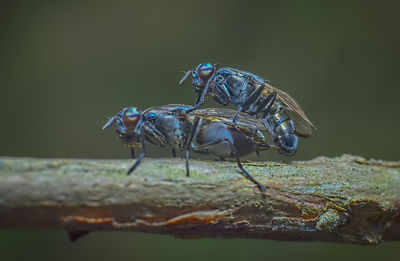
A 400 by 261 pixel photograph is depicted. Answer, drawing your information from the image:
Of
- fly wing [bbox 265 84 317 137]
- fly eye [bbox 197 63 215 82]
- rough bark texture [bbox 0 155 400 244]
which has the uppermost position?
fly eye [bbox 197 63 215 82]

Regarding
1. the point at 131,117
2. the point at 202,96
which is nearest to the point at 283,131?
the point at 202,96

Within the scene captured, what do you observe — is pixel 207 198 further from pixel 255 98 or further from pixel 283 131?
pixel 255 98

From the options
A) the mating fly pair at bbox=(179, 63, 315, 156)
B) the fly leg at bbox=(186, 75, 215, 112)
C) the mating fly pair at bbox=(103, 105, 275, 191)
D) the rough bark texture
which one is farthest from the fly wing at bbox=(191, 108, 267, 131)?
the rough bark texture

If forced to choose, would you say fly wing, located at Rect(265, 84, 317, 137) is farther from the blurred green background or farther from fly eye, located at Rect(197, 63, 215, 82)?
the blurred green background

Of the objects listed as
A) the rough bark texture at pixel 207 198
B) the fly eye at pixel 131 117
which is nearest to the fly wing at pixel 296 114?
the rough bark texture at pixel 207 198

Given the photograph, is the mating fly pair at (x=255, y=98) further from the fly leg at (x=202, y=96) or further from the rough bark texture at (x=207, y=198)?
the rough bark texture at (x=207, y=198)

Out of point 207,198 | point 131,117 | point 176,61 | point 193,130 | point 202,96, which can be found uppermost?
point 176,61

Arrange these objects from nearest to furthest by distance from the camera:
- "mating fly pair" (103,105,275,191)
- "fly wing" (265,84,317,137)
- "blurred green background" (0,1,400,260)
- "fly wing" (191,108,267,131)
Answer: "mating fly pair" (103,105,275,191) → "fly wing" (191,108,267,131) → "fly wing" (265,84,317,137) → "blurred green background" (0,1,400,260)
